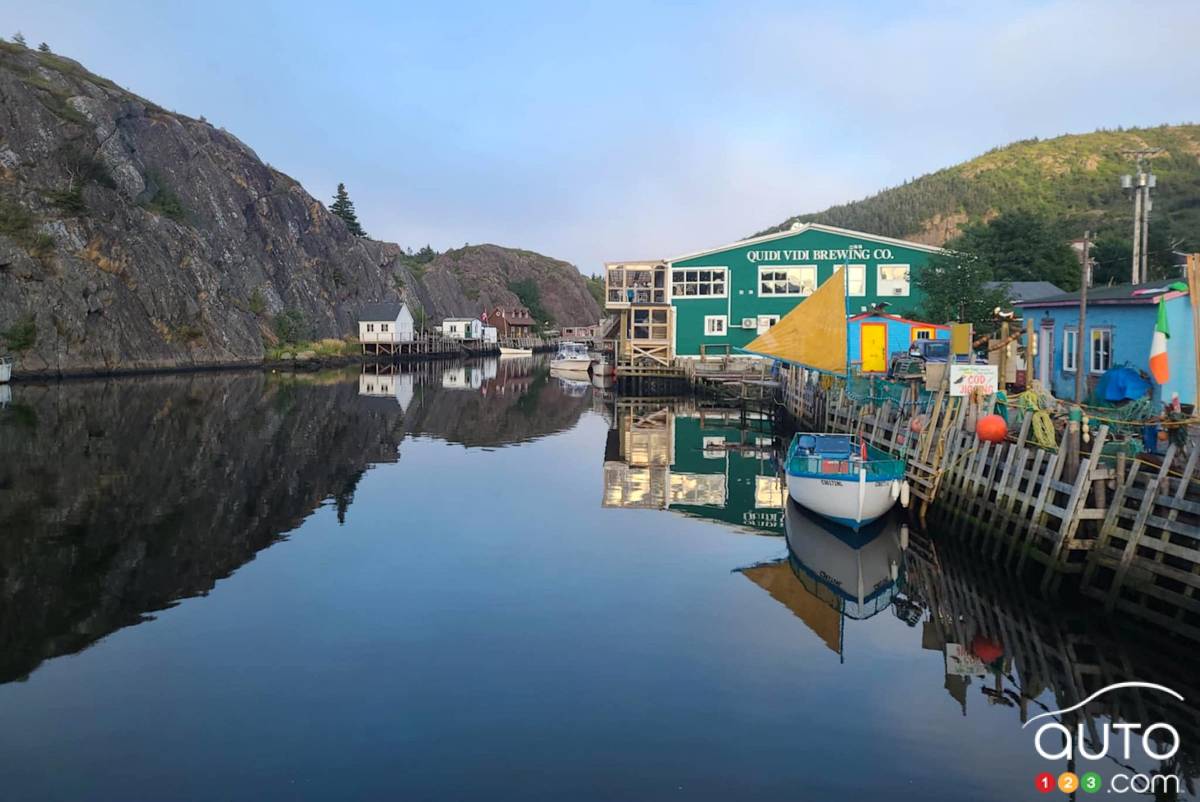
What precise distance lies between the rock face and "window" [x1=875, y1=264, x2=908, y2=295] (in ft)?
229

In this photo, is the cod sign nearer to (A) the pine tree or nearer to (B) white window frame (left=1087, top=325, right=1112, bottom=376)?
(B) white window frame (left=1087, top=325, right=1112, bottom=376)

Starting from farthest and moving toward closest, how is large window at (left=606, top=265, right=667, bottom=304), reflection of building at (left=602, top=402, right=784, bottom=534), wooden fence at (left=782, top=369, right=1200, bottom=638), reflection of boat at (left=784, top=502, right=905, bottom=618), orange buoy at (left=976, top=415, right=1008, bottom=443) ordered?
large window at (left=606, top=265, right=667, bottom=304)
reflection of building at (left=602, top=402, right=784, bottom=534)
orange buoy at (left=976, top=415, right=1008, bottom=443)
reflection of boat at (left=784, top=502, right=905, bottom=618)
wooden fence at (left=782, top=369, right=1200, bottom=638)

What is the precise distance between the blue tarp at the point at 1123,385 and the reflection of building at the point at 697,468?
11291 millimetres

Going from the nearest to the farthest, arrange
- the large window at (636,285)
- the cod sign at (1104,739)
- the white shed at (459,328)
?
the cod sign at (1104,739)
the large window at (636,285)
the white shed at (459,328)

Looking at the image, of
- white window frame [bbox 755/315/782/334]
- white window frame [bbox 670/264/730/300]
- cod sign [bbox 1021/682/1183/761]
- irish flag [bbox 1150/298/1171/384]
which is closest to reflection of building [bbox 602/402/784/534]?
irish flag [bbox 1150/298/1171/384]

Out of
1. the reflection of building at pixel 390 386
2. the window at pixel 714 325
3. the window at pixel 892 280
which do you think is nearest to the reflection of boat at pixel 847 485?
the reflection of building at pixel 390 386

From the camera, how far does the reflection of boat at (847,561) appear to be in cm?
1938

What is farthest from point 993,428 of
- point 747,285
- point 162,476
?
point 747,285

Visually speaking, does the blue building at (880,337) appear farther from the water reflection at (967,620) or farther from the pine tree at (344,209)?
the pine tree at (344,209)

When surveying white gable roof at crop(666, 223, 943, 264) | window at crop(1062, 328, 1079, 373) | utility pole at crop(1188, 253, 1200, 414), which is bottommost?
window at crop(1062, 328, 1079, 373)

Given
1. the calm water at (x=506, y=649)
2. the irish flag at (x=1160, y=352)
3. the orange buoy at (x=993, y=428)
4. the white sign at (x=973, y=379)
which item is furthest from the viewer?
the white sign at (x=973, y=379)

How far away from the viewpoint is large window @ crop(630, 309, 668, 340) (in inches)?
3028

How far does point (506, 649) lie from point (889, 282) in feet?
197

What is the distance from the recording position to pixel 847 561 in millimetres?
22438
